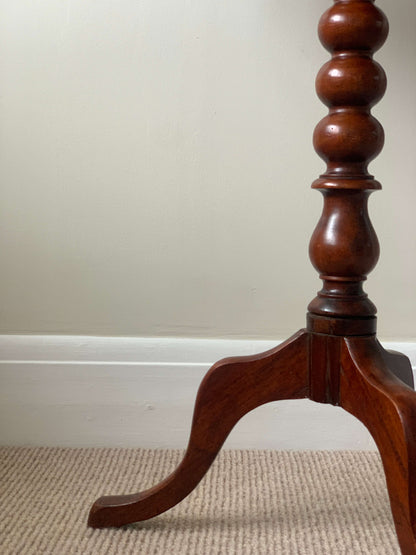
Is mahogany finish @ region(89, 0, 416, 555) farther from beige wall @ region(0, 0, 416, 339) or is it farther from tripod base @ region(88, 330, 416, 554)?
beige wall @ region(0, 0, 416, 339)

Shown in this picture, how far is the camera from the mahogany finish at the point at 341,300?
805mm

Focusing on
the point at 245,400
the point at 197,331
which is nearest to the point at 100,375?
the point at 197,331

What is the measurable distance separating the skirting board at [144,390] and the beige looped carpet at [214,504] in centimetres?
3

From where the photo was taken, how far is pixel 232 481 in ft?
3.50

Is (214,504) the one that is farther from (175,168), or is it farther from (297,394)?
(175,168)

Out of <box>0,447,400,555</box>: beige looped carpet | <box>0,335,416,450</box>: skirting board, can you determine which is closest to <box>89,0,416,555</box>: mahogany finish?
<box>0,447,400,555</box>: beige looped carpet

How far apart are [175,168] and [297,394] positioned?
0.43 m

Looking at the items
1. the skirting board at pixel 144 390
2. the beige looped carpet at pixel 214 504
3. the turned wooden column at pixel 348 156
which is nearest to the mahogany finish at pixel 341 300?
the turned wooden column at pixel 348 156

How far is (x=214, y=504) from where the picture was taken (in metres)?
0.99

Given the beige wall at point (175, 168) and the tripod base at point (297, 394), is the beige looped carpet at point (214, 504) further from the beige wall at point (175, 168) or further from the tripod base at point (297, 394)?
the beige wall at point (175, 168)

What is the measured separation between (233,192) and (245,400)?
385 mm

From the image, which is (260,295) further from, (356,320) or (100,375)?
(356,320)

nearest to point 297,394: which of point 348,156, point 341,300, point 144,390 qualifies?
point 341,300

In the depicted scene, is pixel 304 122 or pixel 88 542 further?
pixel 304 122
